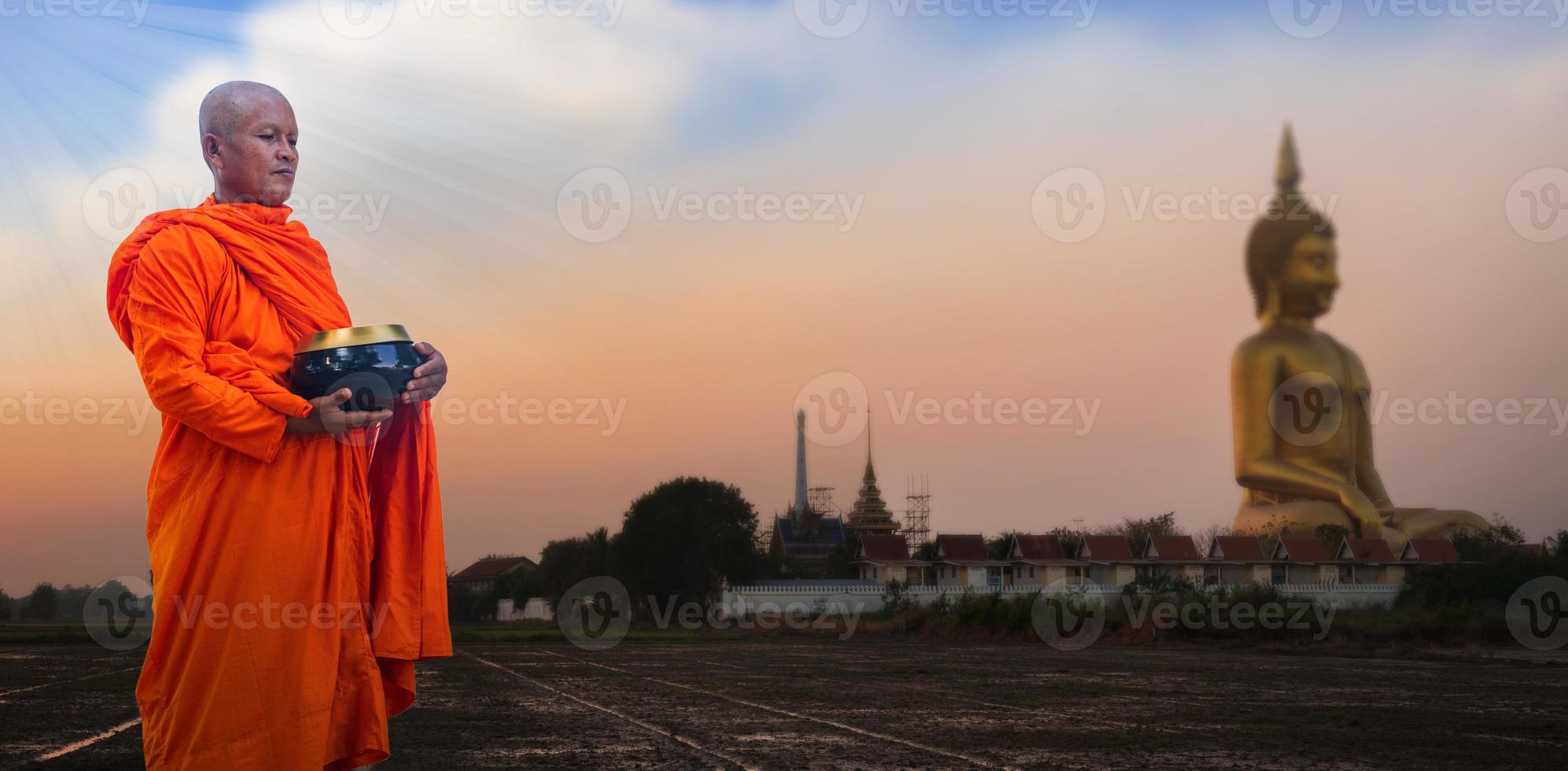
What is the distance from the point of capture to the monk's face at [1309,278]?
42344mm

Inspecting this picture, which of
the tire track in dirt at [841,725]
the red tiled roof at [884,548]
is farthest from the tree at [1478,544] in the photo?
the tire track in dirt at [841,725]

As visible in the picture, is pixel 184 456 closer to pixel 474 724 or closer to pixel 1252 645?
pixel 474 724

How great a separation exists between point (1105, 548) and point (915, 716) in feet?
122

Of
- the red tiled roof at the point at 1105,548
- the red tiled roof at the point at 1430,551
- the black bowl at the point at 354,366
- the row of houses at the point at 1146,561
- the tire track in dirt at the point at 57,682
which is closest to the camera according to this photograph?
the black bowl at the point at 354,366

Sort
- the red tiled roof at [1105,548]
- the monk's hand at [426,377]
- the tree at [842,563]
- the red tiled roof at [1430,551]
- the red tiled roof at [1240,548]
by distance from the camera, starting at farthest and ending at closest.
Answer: the tree at [842,563]
the red tiled roof at [1105,548]
the red tiled roof at [1240,548]
the red tiled roof at [1430,551]
the monk's hand at [426,377]

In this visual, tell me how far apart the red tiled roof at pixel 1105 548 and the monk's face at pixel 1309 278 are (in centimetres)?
1005

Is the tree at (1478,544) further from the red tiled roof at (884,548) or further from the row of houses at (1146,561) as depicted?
A: the red tiled roof at (884,548)

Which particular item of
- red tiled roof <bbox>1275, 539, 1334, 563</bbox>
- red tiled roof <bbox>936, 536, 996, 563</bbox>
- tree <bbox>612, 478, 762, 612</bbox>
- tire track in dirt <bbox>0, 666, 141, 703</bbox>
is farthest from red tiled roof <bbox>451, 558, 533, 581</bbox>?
tire track in dirt <bbox>0, 666, 141, 703</bbox>

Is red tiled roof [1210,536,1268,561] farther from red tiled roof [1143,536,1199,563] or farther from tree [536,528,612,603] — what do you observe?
tree [536,528,612,603]

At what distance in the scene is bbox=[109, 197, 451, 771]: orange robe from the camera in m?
2.81

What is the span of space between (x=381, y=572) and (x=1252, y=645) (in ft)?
82.2

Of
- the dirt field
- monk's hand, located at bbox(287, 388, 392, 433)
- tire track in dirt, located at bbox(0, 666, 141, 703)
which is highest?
monk's hand, located at bbox(287, 388, 392, 433)

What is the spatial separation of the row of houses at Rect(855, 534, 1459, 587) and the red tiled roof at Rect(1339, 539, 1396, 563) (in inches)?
1.0

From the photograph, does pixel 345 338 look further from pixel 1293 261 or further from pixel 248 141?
pixel 1293 261
